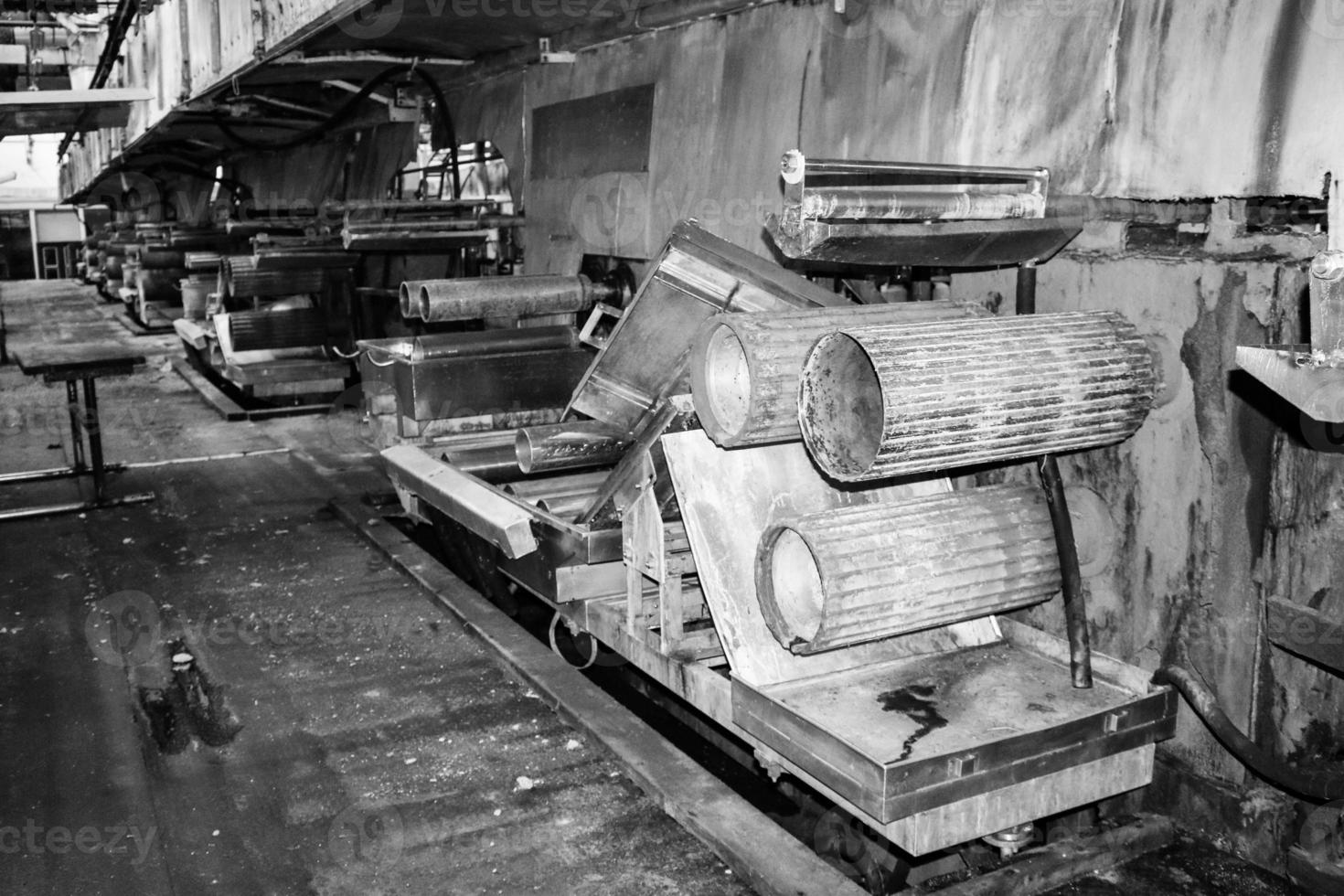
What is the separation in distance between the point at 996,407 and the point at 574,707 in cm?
154

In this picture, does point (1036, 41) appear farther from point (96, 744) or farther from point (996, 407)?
point (96, 744)

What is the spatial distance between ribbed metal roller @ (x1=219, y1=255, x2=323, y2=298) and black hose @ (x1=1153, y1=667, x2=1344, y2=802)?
247 inches

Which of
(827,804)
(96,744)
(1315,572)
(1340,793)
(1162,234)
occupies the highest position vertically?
(1162,234)

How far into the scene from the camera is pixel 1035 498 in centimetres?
252

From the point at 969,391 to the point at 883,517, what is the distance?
1.20ft

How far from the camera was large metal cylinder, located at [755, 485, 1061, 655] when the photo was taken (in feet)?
7.33

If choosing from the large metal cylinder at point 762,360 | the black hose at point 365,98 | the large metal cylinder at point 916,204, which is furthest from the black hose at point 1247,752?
the black hose at point 365,98

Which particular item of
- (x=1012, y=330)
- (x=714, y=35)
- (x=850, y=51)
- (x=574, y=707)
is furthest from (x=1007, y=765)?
(x=714, y=35)

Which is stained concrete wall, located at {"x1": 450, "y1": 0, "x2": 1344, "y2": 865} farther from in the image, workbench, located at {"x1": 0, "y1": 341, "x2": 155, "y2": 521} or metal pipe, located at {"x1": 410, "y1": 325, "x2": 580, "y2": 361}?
workbench, located at {"x1": 0, "y1": 341, "x2": 155, "y2": 521}

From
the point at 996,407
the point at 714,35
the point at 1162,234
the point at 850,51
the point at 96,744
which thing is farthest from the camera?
the point at 714,35

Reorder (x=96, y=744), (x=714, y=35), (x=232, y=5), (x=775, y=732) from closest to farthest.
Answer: (x=775, y=732)
(x=96, y=744)
(x=714, y=35)
(x=232, y=5)

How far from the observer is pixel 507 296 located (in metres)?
4.51

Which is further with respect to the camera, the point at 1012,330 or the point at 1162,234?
the point at 1162,234

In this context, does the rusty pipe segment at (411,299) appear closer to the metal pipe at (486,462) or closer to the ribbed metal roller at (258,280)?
the metal pipe at (486,462)
